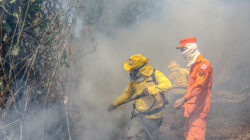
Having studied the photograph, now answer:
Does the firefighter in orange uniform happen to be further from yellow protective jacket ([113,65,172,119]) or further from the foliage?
the foliage

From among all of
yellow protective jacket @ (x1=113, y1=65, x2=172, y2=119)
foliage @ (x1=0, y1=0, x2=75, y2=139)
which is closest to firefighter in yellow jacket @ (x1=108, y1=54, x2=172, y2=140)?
yellow protective jacket @ (x1=113, y1=65, x2=172, y2=119)

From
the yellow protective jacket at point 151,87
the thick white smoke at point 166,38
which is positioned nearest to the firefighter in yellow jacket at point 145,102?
the yellow protective jacket at point 151,87

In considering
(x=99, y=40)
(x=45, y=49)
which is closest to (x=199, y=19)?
(x=99, y=40)

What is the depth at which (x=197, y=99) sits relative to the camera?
3.41m

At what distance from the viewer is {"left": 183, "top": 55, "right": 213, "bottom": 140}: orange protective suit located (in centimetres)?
334

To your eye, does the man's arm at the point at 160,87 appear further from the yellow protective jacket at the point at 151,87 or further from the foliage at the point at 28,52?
the foliage at the point at 28,52

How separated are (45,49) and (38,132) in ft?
3.60

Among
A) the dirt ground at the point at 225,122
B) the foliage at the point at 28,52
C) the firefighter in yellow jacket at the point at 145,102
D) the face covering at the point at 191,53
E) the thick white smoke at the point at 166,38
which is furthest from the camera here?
the thick white smoke at the point at 166,38

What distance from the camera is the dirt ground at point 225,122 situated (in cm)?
528

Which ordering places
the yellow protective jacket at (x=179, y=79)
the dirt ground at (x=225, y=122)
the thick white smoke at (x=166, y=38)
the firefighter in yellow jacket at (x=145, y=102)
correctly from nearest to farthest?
1. the firefighter in yellow jacket at (x=145, y=102)
2. the dirt ground at (x=225, y=122)
3. the yellow protective jacket at (x=179, y=79)
4. the thick white smoke at (x=166, y=38)

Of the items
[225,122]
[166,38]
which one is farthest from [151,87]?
[166,38]

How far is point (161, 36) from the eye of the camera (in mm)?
15648

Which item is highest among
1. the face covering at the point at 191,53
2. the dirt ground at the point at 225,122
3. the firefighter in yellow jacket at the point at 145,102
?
the face covering at the point at 191,53

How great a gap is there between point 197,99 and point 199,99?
0.06 m
